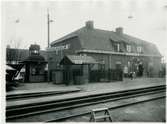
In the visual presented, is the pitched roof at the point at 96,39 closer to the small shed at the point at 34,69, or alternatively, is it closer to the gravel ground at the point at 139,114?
the small shed at the point at 34,69

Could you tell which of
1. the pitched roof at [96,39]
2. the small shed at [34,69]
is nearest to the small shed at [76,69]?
the small shed at [34,69]

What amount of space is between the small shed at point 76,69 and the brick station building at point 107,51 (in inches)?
131

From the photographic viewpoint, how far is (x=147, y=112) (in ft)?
28.0

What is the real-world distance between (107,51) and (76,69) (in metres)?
8.65

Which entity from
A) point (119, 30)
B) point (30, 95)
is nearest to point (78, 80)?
point (30, 95)

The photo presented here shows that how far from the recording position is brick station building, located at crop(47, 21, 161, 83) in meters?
23.7

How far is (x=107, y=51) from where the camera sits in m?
25.5

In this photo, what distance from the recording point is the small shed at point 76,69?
16.5 m

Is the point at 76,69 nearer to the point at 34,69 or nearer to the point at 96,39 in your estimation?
the point at 34,69

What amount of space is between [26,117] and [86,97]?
4132mm

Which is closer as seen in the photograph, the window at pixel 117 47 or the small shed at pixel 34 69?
the small shed at pixel 34 69

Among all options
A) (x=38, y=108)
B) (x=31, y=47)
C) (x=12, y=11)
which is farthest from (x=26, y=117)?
(x=31, y=47)

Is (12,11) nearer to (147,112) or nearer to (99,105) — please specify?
(99,105)

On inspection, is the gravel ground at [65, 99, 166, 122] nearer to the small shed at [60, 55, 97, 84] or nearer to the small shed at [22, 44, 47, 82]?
the small shed at [60, 55, 97, 84]
